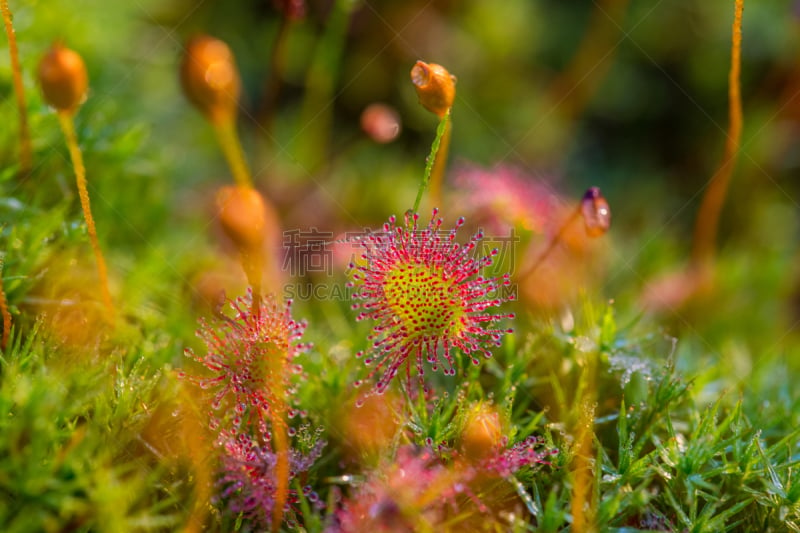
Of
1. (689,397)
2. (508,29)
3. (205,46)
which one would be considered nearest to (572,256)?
(689,397)

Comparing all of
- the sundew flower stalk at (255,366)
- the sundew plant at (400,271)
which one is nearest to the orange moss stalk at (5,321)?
the sundew plant at (400,271)

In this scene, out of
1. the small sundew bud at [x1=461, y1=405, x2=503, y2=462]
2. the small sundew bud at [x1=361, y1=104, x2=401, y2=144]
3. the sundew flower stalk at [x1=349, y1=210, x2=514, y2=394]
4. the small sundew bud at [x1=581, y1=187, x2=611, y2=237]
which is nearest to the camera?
the small sundew bud at [x1=461, y1=405, x2=503, y2=462]

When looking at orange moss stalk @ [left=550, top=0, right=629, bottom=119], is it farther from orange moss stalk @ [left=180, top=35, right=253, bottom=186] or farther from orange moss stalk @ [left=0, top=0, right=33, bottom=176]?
orange moss stalk @ [left=0, top=0, right=33, bottom=176]

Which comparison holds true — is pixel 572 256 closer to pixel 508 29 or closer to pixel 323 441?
pixel 323 441

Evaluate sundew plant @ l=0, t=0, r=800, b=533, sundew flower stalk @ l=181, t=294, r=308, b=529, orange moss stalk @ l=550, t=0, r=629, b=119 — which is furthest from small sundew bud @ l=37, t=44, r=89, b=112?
orange moss stalk @ l=550, t=0, r=629, b=119

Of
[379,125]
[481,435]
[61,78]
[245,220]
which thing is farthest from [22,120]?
[481,435]
